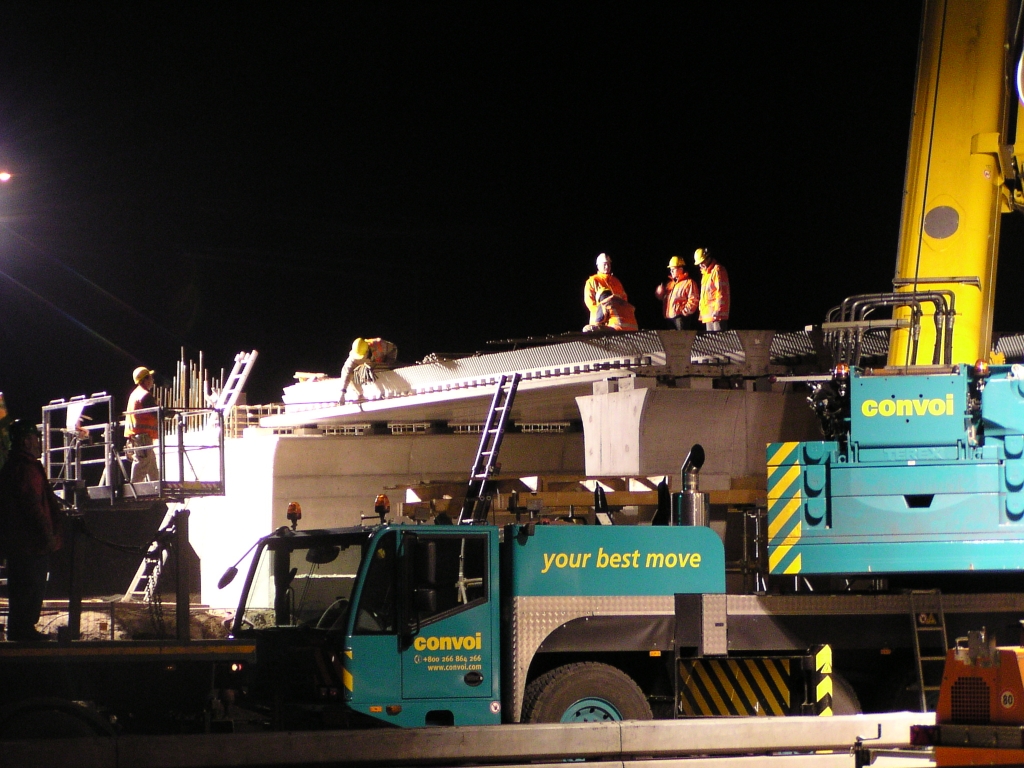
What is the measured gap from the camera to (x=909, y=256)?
15695mm

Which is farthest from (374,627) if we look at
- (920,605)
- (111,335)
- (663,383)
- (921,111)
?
(111,335)

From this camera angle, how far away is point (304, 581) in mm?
11375

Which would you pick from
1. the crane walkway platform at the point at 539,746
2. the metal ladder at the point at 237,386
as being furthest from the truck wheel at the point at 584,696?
the metal ladder at the point at 237,386

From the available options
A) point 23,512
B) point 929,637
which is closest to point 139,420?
point 23,512

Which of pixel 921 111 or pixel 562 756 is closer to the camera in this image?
pixel 562 756

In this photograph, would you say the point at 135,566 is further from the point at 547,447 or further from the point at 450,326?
the point at 450,326

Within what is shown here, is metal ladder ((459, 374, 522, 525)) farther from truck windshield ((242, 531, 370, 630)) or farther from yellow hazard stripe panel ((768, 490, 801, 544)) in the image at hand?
yellow hazard stripe panel ((768, 490, 801, 544))

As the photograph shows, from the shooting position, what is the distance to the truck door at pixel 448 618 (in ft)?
36.2

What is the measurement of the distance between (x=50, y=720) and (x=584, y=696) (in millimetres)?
4274

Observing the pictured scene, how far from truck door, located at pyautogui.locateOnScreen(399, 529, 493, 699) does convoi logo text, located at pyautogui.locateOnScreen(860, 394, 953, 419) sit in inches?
144

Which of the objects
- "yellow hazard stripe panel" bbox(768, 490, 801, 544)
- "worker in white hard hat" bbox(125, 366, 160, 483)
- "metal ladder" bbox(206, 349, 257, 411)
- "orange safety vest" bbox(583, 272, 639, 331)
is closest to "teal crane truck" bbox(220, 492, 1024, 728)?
"yellow hazard stripe panel" bbox(768, 490, 801, 544)

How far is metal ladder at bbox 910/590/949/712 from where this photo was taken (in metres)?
12.3

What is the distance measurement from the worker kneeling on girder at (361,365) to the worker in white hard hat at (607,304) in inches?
196

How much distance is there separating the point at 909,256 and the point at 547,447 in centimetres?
1125
